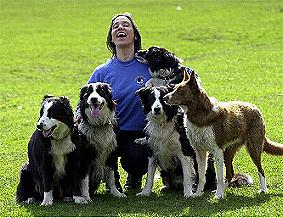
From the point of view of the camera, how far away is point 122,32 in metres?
8.72

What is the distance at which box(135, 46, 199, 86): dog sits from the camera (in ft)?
27.8

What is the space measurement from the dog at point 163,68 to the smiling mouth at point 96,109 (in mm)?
974

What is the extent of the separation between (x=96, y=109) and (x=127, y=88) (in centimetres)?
109

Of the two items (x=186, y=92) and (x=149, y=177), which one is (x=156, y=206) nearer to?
(x=149, y=177)

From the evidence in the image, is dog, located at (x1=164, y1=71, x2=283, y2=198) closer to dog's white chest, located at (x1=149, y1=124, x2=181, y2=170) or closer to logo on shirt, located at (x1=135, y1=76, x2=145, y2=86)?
dog's white chest, located at (x1=149, y1=124, x2=181, y2=170)

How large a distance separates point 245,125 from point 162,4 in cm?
3875

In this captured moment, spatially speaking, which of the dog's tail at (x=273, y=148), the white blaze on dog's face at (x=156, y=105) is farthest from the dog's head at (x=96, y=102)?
the dog's tail at (x=273, y=148)

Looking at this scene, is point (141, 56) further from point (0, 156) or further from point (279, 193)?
point (0, 156)

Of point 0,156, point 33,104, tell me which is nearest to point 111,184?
point 0,156

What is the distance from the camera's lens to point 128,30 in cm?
875

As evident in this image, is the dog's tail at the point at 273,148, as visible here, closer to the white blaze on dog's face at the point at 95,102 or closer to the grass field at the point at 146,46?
the grass field at the point at 146,46

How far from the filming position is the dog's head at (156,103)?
25.5 ft

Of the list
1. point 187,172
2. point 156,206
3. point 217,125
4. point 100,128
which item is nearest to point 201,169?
point 187,172

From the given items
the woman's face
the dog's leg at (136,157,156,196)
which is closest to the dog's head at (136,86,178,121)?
the dog's leg at (136,157,156,196)
